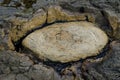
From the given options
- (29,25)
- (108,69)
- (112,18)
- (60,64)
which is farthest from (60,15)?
(108,69)

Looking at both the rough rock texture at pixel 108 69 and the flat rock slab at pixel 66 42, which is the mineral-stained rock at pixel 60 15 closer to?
the flat rock slab at pixel 66 42

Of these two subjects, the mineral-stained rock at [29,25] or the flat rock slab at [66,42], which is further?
the mineral-stained rock at [29,25]

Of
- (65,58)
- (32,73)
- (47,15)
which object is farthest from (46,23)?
(32,73)

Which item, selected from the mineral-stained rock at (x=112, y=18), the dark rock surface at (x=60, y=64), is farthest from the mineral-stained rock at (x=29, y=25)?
the mineral-stained rock at (x=112, y=18)

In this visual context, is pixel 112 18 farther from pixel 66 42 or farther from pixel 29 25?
pixel 29 25

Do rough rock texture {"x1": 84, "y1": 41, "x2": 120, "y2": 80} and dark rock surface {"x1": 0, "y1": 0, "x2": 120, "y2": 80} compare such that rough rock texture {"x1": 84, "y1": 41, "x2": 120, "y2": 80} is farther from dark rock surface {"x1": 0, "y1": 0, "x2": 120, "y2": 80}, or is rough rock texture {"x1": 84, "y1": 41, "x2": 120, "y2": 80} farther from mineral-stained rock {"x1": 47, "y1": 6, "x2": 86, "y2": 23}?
mineral-stained rock {"x1": 47, "y1": 6, "x2": 86, "y2": 23}

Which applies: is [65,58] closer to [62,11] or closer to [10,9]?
[62,11]

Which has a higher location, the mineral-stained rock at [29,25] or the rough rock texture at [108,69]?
the mineral-stained rock at [29,25]
